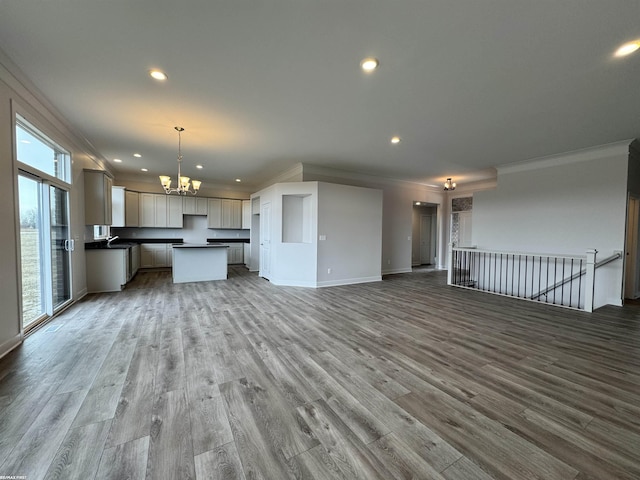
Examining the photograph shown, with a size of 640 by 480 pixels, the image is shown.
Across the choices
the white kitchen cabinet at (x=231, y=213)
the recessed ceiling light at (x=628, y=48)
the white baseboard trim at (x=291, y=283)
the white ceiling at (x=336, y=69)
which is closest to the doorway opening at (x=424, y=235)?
the white ceiling at (x=336, y=69)

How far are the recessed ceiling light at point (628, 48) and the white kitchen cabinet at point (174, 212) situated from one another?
10053 millimetres

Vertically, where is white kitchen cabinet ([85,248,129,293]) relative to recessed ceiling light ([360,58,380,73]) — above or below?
below

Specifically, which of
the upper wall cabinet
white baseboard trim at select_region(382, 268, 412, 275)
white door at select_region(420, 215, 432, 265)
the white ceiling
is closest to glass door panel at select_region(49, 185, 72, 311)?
the upper wall cabinet

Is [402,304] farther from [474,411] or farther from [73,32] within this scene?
[73,32]

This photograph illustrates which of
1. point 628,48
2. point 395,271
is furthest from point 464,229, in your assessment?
point 628,48

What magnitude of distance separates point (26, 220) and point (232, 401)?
3674 millimetres

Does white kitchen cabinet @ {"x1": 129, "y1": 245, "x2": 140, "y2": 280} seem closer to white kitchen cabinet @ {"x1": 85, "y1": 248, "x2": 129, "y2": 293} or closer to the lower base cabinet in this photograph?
the lower base cabinet

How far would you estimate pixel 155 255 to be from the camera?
340 inches

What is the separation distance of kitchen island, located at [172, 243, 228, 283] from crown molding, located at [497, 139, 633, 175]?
24.7 ft

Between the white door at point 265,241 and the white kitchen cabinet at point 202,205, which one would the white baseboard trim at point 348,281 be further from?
the white kitchen cabinet at point 202,205

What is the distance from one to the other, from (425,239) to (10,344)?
11409mm

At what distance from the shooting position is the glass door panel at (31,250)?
3205 mm

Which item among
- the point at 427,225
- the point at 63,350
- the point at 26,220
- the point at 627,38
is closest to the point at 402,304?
the point at 627,38

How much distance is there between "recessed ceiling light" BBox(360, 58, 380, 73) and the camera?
8.31 ft
